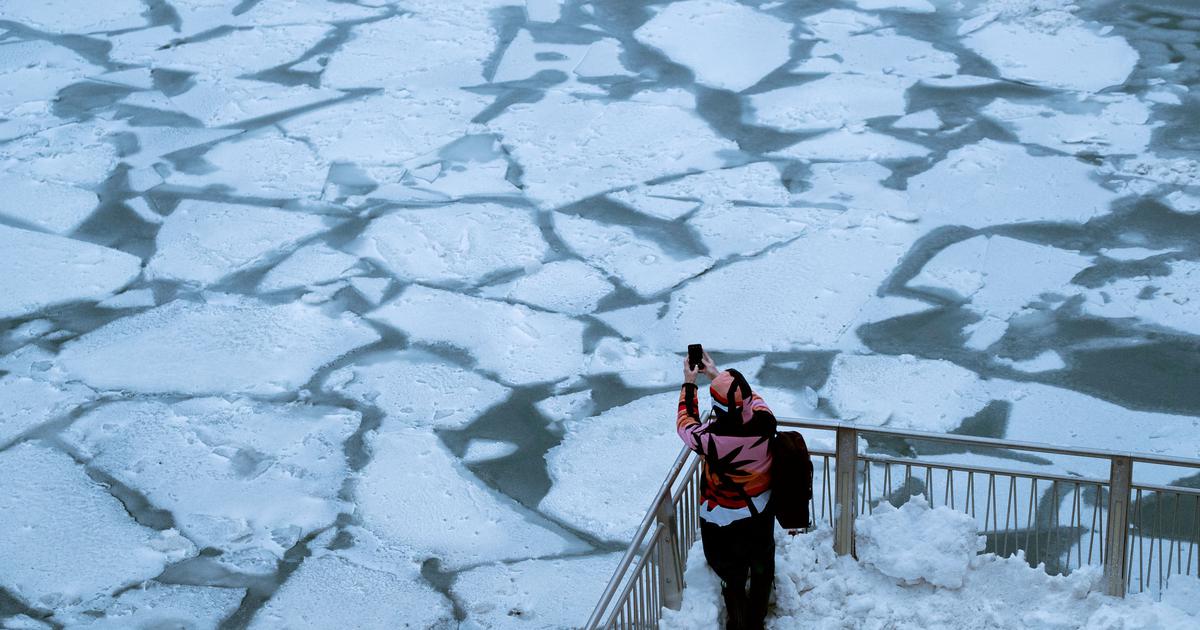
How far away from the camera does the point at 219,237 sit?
23.0 feet

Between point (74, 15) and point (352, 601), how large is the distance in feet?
26.3

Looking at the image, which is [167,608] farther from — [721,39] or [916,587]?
[721,39]

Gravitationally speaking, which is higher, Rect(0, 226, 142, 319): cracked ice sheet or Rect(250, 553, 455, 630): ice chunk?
Rect(0, 226, 142, 319): cracked ice sheet

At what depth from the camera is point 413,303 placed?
6.27 meters

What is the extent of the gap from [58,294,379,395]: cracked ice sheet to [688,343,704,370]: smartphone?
2745 millimetres

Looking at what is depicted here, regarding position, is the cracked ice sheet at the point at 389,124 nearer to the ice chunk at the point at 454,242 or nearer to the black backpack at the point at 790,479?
the ice chunk at the point at 454,242

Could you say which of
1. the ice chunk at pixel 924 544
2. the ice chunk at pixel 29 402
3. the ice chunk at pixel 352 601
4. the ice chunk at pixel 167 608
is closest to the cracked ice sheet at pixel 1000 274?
the ice chunk at pixel 924 544

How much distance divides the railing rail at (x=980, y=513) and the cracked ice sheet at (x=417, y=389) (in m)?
1.63

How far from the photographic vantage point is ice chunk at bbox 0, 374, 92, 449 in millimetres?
5414

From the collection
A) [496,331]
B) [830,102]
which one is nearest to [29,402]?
[496,331]

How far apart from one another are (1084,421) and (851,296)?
1.38m

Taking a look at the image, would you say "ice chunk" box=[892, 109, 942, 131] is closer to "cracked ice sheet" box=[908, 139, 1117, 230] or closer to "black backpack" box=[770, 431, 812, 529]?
"cracked ice sheet" box=[908, 139, 1117, 230]

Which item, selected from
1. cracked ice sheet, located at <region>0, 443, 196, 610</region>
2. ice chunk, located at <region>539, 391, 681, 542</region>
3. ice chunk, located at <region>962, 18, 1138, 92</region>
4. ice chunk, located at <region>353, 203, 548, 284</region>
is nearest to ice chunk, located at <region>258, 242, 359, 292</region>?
ice chunk, located at <region>353, 203, 548, 284</region>

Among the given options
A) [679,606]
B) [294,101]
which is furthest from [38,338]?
[679,606]
